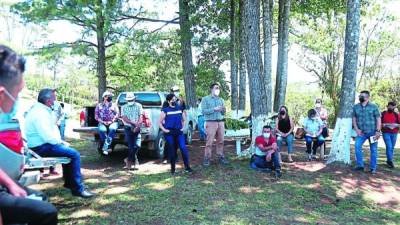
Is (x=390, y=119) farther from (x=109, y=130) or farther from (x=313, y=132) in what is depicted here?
(x=109, y=130)

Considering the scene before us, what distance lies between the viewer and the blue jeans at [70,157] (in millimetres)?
5719

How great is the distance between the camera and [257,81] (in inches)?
381

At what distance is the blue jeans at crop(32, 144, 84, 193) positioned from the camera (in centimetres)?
572

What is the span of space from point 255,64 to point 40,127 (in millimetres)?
5612

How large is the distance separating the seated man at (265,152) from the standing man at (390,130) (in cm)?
327

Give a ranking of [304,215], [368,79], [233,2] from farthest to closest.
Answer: [368,79]
[233,2]
[304,215]

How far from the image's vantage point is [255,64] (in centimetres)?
966

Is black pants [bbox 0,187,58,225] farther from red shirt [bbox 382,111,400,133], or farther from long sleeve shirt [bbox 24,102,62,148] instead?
red shirt [bbox 382,111,400,133]

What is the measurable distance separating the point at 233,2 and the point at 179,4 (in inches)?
130

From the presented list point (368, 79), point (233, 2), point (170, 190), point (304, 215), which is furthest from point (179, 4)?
point (368, 79)

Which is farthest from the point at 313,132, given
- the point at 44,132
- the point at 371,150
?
the point at 44,132

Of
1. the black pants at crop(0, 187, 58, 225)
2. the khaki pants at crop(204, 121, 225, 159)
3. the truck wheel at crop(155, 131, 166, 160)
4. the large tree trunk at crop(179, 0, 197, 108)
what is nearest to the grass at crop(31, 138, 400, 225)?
the khaki pants at crop(204, 121, 225, 159)

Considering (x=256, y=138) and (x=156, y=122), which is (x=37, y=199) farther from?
(x=156, y=122)

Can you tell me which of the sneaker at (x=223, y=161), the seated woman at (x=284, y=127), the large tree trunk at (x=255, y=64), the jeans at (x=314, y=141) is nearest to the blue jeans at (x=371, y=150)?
the jeans at (x=314, y=141)
